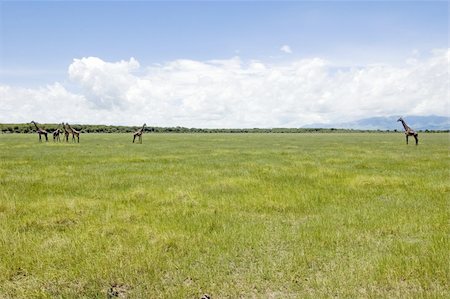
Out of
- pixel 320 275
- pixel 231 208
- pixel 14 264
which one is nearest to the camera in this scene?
pixel 320 275

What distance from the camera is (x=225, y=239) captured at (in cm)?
914

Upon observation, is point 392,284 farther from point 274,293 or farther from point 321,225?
point 321,225

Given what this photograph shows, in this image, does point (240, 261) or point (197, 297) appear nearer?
point (197, 297)

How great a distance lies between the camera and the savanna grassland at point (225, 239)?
679 cm

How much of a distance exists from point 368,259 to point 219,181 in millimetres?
10789

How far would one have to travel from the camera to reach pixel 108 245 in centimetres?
880

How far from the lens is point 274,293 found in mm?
6562

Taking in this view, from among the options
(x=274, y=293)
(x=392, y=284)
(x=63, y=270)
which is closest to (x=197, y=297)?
(x=274, y=293)

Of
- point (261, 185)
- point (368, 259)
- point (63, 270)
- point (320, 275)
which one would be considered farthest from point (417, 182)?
point (63, 270)

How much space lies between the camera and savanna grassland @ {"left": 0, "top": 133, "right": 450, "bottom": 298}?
6785 mm

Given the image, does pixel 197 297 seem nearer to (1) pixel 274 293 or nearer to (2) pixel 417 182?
(1) pixel 274 293

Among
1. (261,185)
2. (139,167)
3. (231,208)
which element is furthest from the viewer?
(139,167)

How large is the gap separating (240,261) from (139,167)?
55.4 feet

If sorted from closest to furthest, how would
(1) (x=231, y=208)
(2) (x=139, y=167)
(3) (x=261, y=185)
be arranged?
(1) (x=231, y=208) < (3) (x=261, y=185) < (2) (x=139, y=167)
